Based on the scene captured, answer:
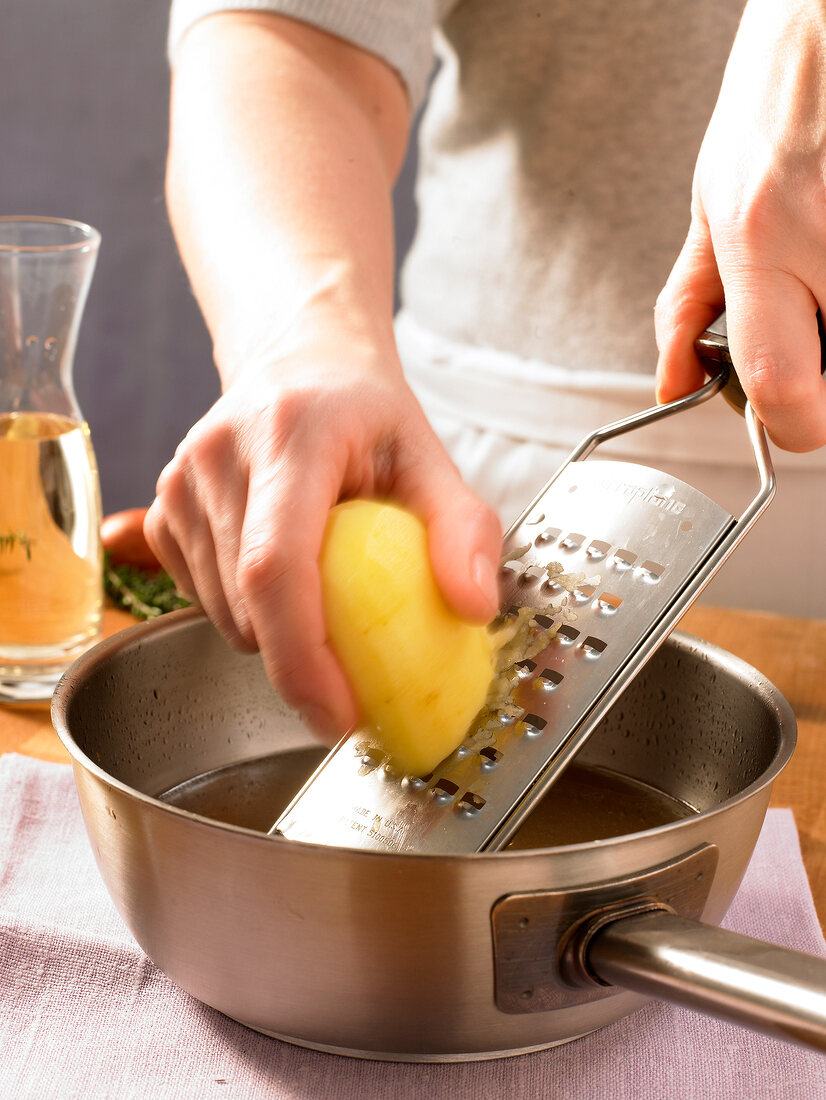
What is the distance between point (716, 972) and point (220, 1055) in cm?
23

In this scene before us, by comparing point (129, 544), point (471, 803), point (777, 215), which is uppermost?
point (777, 215)

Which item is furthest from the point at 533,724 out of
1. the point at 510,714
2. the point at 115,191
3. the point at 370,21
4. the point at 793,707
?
the point at 115,191

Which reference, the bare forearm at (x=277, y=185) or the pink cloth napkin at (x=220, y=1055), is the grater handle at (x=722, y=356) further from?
the pink cloth napkin at (x=220, y=1055)

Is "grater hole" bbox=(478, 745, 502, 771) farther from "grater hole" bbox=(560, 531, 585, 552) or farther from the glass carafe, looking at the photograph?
the glass carafe

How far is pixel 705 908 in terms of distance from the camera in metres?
0.48

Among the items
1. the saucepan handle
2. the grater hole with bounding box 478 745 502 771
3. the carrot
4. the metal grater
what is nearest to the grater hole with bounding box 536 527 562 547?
the metal grater

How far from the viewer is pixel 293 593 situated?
1.67ft

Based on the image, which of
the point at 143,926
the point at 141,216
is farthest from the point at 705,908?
the point at 141,216

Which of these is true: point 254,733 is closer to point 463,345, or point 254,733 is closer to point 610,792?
point 610,792

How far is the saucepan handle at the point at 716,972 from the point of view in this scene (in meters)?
0.37

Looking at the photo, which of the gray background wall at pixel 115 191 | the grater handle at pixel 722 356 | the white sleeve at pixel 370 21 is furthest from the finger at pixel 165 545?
the gray background wall at pixel 115 191

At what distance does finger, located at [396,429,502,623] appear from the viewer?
0.52m

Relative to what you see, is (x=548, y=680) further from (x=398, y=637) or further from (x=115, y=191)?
(x=115, y=191)

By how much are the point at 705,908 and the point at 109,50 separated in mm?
2099
